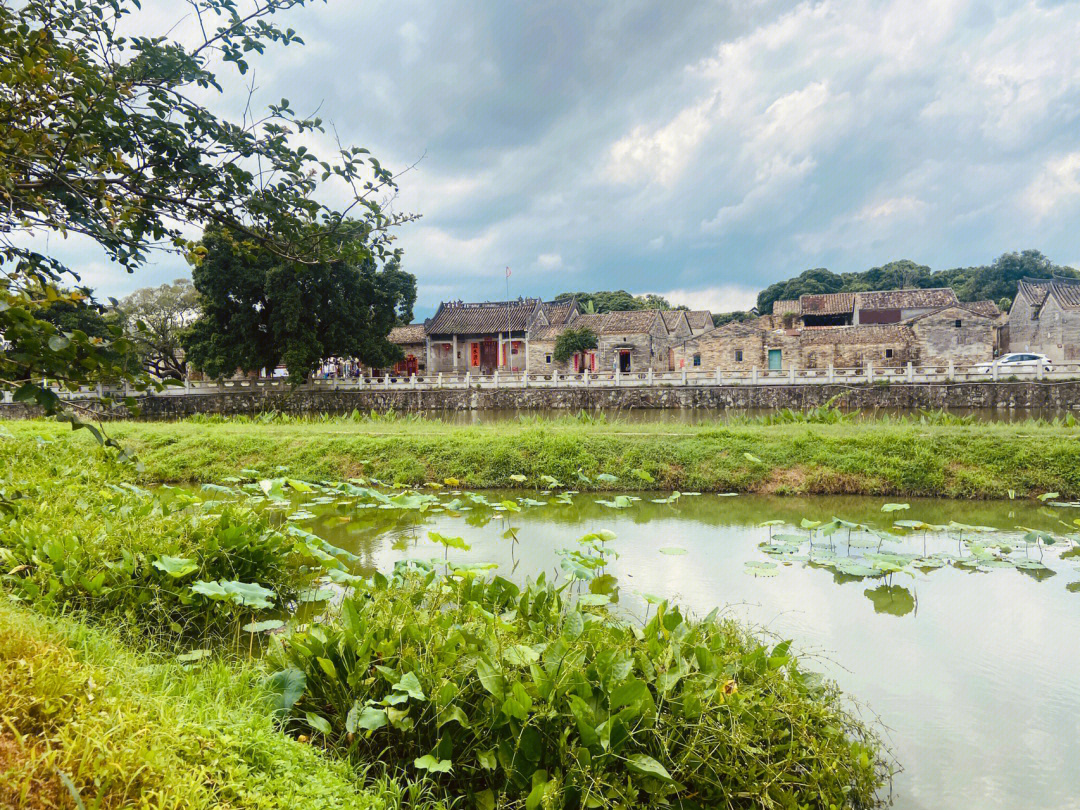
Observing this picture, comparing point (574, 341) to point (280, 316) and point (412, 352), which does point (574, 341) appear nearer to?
point (412, 352)

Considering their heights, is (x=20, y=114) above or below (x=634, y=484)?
above

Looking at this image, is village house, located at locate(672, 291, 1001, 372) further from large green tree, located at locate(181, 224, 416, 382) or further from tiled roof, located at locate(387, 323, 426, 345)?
large green tree, located at locate(181, 224, 416, 382)

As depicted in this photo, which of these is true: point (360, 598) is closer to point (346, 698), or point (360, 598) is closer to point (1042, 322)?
point (346, 698)

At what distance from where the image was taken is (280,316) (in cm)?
2505

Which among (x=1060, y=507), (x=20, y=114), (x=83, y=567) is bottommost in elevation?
(x=1060, y=507)

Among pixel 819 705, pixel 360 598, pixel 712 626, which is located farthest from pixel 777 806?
pixel 360 598

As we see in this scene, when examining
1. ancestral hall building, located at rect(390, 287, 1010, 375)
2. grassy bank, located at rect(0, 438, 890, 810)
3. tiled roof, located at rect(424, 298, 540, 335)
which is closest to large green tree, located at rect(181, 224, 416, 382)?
tiled roof, located at rect(424, 298, 540, 335)

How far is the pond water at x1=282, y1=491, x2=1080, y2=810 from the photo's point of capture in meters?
2.77

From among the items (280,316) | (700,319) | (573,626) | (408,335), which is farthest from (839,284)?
Result: (573,626)

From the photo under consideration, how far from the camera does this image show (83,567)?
361 cm

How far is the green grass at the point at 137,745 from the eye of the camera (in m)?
1.64

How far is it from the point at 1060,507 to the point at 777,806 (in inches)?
293

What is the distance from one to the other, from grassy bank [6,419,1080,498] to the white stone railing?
41.9ft

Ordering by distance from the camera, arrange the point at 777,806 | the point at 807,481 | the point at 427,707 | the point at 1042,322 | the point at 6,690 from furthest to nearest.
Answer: the point at 1042,322
the point at 807,481
the point at 427,707
the point at 777,806
the point at 6,690
